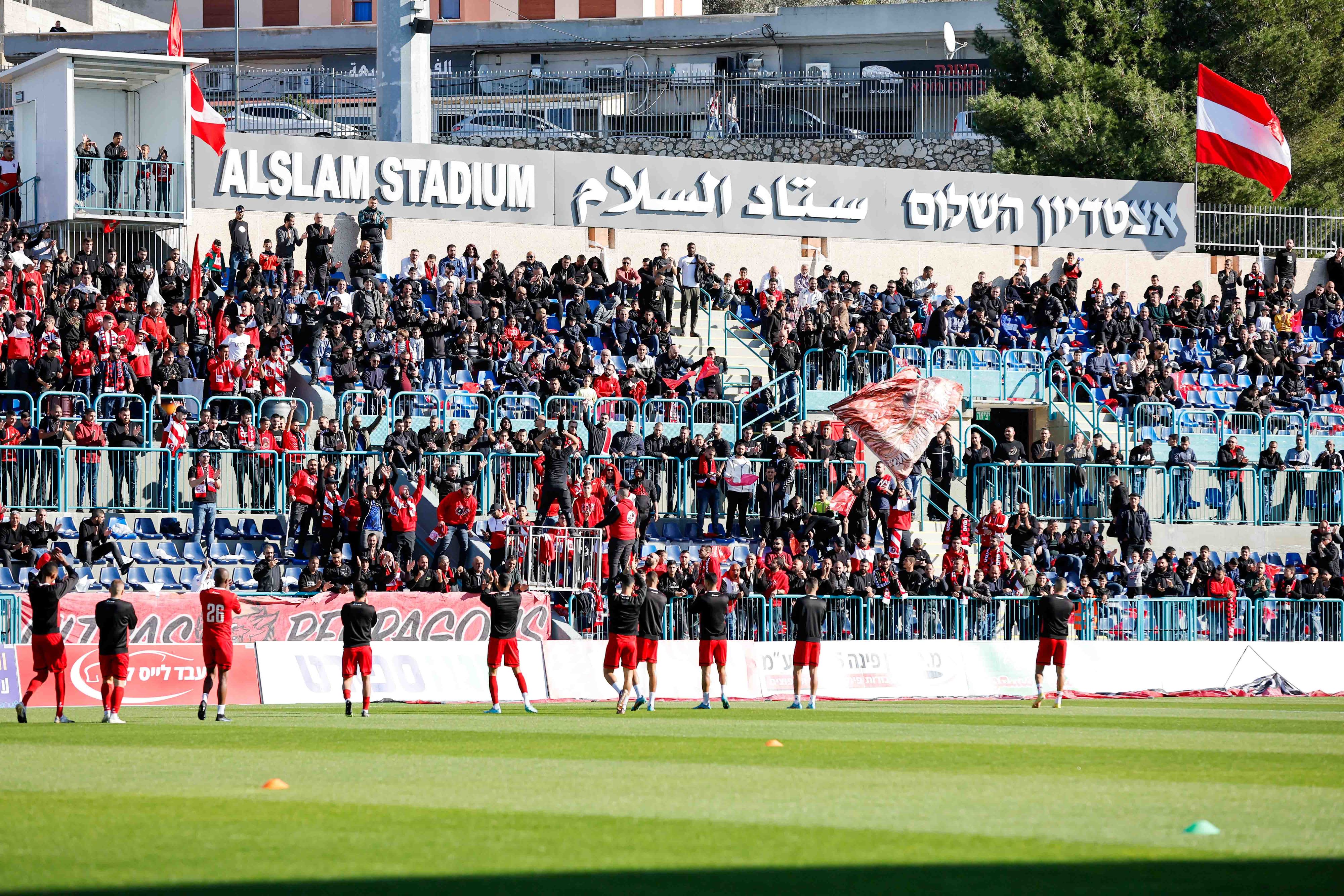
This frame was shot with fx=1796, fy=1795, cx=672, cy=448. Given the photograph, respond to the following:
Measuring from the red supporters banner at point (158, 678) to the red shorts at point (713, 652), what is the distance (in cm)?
597

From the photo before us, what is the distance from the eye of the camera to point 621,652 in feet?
70.3

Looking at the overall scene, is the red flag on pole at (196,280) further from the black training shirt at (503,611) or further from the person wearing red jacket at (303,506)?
the black training shirt at (503,611)

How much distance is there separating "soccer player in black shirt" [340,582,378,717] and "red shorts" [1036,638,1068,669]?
861cm

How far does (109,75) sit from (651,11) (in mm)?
46710

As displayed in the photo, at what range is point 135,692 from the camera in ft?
76.2

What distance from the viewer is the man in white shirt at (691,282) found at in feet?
123

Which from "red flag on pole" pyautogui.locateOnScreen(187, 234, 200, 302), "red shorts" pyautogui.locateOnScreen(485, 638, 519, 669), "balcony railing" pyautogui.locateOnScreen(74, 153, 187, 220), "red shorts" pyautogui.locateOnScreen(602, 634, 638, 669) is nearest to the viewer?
"red shorts" pyautogui.locateOnScreen(485, 638, 519, 669)

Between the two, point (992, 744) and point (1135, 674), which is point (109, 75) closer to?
point (1135, 674)

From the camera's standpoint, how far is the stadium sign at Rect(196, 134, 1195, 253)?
37562 millimetres

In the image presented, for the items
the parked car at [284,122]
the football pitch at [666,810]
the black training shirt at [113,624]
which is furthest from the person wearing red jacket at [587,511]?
the parked car at [284,122]

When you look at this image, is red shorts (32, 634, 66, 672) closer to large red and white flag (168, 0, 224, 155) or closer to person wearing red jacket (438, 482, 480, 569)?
person wearing red jacket (438, 482, 480, 569)

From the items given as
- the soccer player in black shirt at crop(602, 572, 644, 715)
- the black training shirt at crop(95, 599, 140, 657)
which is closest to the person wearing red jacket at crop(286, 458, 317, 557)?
the soccer player in black shirt at crop(602, 572, 644, 715)

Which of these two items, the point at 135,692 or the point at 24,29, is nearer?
the point at 135,692

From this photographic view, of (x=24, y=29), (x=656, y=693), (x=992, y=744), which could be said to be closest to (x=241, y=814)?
(x=992, y=744)
